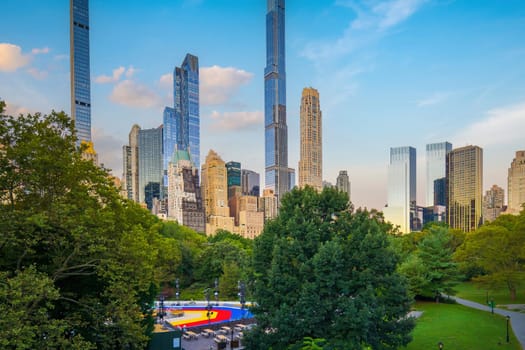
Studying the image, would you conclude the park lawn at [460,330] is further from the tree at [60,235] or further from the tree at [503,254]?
the tree at [60,235]

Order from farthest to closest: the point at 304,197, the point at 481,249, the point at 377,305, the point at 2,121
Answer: the point at 481,249 < the point at 304,197 < the point at 377,305 < the point at 2,121

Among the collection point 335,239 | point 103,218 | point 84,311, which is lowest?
point 84,311

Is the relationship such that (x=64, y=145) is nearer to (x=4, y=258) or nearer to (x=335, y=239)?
(x=4, y=258)

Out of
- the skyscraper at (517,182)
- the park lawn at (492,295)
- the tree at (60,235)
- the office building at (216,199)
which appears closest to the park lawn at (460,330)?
the park lawn at (492,295)

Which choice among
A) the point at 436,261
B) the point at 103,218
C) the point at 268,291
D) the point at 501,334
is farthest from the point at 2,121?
the point at 436,261

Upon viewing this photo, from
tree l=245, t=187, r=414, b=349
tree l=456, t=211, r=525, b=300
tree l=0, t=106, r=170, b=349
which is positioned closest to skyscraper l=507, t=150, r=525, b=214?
tree l=456, t=211, r=525, b=300

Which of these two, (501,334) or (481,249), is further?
(481,249)
